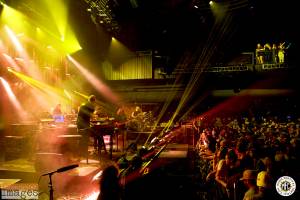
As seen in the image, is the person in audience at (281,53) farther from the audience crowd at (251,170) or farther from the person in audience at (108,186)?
the person in audience at (108,186)

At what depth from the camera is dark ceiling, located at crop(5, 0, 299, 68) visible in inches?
654

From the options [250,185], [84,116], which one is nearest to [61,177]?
[84,116]

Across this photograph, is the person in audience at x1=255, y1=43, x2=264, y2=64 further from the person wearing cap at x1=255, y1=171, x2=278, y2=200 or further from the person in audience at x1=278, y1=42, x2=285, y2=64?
the person wearing cap at x1=255, y1=171, x2=278, y2=200

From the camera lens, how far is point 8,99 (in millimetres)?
10055

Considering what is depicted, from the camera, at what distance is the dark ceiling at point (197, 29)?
16.6 m

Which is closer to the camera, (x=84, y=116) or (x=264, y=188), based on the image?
(x=264, y=188)

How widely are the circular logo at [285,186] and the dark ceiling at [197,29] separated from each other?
11.9m

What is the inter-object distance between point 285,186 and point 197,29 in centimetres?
1616

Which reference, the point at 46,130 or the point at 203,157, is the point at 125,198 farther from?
the point at 203,157

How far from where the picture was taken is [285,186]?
5.13 metres

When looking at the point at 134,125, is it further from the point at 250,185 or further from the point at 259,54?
the point at 250,185

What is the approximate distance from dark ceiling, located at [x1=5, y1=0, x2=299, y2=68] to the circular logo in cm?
1190

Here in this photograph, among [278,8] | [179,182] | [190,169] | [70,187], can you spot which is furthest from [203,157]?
[278,8]

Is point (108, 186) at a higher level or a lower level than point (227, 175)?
higher
